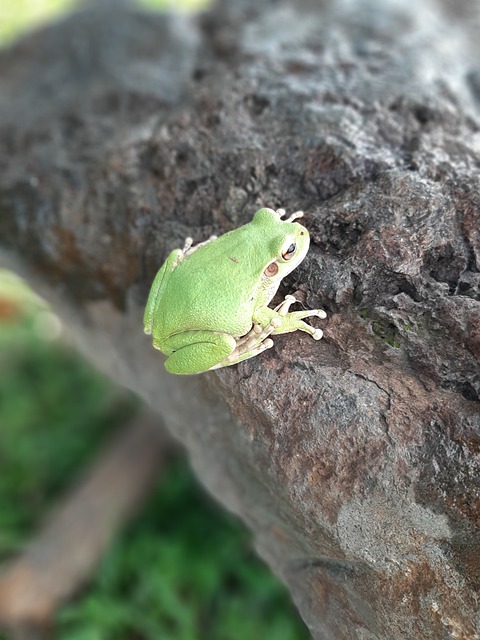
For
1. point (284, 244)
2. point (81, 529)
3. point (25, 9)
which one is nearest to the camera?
point (284, 244)

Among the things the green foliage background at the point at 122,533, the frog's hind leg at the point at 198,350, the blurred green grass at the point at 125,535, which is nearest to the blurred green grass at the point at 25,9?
the green foliage background at the point at 122,533

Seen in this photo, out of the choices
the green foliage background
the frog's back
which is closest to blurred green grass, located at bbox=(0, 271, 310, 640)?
the green foliage background

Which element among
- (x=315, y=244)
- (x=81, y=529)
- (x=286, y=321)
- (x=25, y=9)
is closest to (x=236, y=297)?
(x=286, y=321)

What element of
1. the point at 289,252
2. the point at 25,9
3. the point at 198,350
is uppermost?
the point at 289,252

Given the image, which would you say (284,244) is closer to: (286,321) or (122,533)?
(286,321)

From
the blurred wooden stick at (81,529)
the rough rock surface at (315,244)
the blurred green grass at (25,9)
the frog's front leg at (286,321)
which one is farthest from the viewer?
the blurred green grass at (25,9)

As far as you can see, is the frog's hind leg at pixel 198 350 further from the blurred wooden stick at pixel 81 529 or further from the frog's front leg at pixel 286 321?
the blurred wooden stick at pixel 81 529

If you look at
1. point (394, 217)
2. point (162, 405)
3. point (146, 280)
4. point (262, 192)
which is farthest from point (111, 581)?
point (394, 217)
